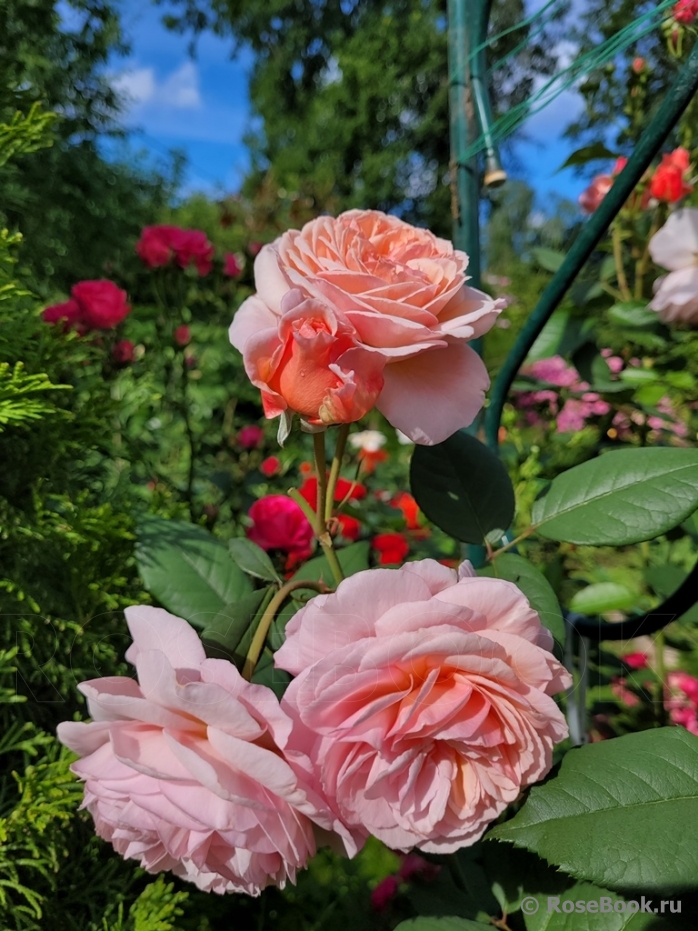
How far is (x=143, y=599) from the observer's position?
1.81 feet

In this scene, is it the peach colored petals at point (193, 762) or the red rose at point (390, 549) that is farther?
the red rose at point (390, 549)

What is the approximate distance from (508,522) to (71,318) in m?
0.79

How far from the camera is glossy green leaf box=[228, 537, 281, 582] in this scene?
1.38 feet

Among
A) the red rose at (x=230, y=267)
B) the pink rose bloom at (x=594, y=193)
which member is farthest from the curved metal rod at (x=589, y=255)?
the red rose at (x=230, y=267)

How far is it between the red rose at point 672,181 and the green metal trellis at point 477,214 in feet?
1.04

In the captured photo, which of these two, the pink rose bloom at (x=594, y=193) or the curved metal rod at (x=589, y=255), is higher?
the pink rose bloom at (x=594, y=193)

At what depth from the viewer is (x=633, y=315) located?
31.2 inches

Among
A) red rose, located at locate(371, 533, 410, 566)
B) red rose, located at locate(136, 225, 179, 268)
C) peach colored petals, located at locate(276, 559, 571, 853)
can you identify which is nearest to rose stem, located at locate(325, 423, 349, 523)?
peach colored petals, located at locate(276, 559, 571, 853)

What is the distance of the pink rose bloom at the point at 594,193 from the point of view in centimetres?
91

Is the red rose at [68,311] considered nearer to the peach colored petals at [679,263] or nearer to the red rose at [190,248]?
the red rose at [190,248]

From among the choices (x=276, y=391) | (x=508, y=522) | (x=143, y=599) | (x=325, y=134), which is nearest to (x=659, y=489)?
(x=508, y=522)

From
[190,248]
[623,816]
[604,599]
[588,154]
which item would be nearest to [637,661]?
[604,599]

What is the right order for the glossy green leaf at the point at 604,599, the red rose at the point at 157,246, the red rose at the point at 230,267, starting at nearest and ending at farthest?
the glossy green leaf at the point at 604,599
the red rose at the point at 157,246
the red rose at the point at 230,267

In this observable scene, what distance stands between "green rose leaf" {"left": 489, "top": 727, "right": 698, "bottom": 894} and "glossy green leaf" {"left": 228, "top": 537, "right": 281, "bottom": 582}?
0.20 metres
